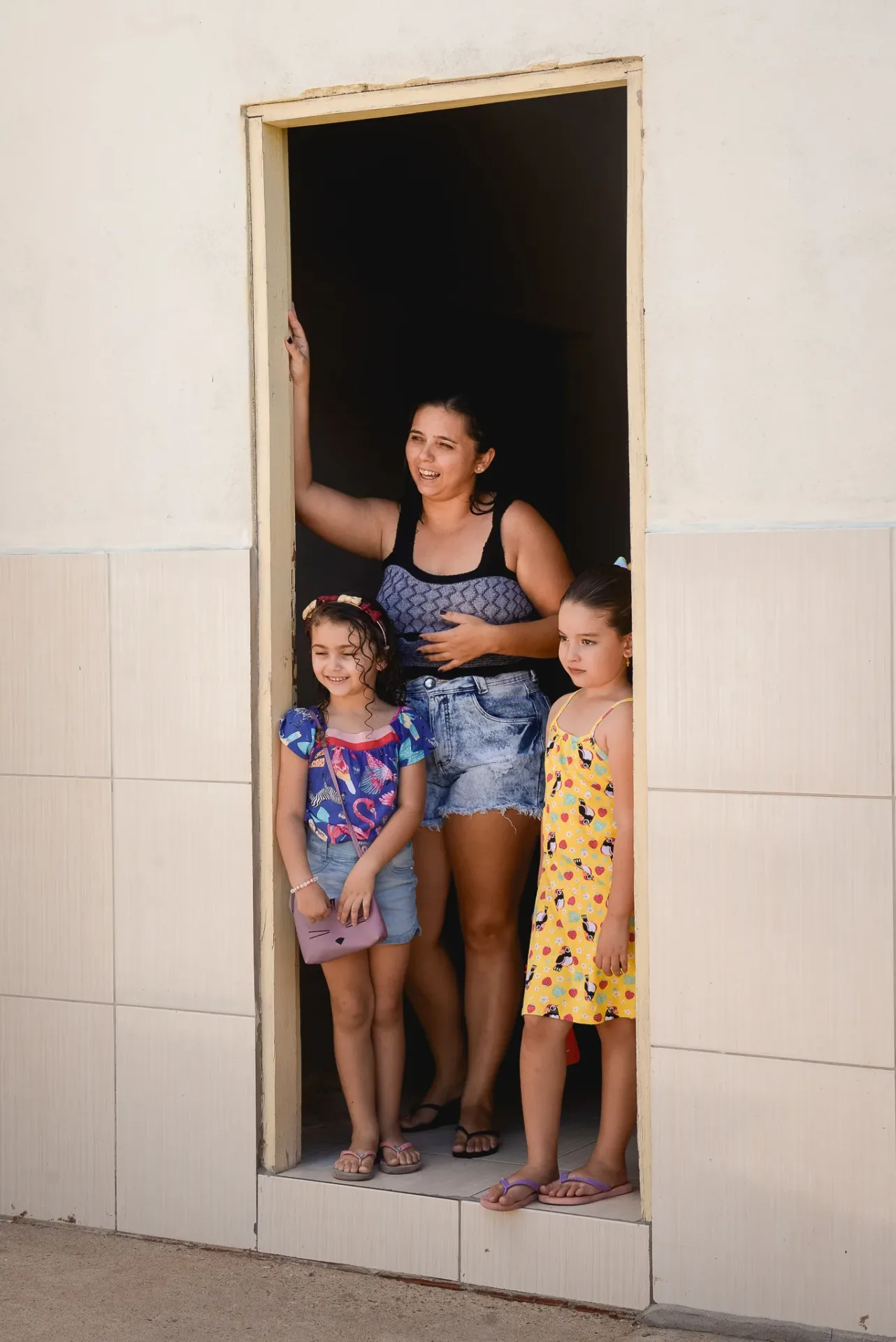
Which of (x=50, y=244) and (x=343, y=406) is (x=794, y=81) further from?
(x=343, y=406)

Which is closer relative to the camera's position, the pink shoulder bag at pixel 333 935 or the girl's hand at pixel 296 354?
the pink shoulder bag at pixel 333 935

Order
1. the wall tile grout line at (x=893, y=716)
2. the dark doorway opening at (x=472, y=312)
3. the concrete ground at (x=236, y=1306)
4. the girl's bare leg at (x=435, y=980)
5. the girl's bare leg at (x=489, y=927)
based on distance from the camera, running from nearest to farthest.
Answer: the wall tile grout line at (x=893, y=716)
the concrete ground at (x=236, y=1306)
the girl's bare leg at (x=489, y=927)
the girl's bare leg at (x=435, y=980)
the dark doorway opening at (x=472, y=312)

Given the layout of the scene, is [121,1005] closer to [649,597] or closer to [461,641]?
[461,641]

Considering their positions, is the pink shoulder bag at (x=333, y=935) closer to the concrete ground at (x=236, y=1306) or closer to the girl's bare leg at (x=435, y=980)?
the girl's bare leg at (x=435, y=980)

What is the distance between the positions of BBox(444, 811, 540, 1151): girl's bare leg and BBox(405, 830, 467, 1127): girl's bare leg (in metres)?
0.06

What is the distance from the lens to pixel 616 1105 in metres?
3.04

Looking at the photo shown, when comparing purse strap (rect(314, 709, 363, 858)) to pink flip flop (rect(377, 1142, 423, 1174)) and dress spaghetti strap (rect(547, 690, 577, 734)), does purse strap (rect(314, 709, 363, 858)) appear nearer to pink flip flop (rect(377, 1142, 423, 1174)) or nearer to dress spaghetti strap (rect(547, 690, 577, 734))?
dress spaghetti strap (rect(547, 690, 577, 734))

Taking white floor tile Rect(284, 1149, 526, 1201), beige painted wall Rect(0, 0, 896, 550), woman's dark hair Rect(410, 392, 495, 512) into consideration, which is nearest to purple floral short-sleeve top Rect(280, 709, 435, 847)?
beige painted wall Rect(0, 0, 896, 550)

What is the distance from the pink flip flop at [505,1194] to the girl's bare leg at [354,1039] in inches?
13.3

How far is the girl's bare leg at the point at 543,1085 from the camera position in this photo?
3.01 m

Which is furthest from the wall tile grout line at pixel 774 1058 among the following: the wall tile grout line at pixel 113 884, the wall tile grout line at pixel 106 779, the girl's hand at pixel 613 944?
the wall tile grout line at pixel 113 884

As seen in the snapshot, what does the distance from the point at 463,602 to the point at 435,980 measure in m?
0.89

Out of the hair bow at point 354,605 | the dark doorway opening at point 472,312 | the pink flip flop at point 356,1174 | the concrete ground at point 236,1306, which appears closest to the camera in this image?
the concrete ground at point 236,1306

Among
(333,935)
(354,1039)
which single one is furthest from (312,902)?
(354,1039)
